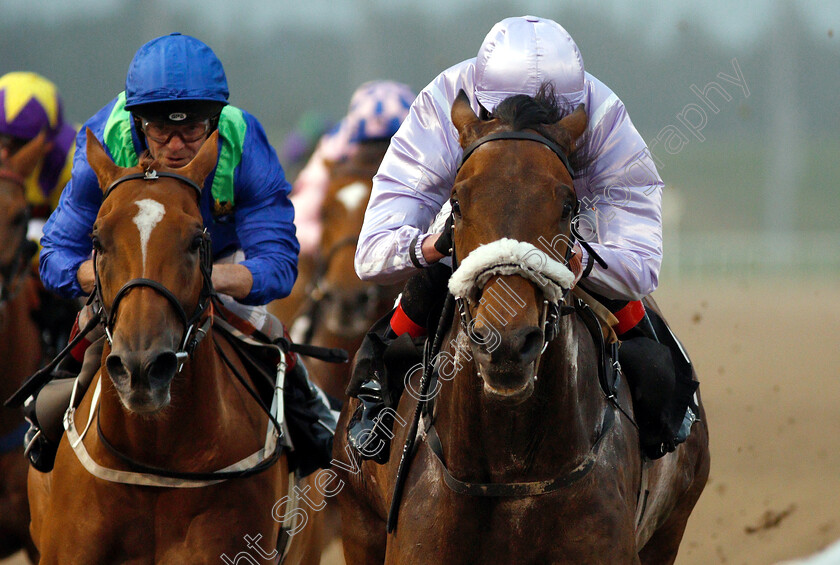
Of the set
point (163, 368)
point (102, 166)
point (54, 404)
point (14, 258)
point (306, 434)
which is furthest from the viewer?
point (14, 258)

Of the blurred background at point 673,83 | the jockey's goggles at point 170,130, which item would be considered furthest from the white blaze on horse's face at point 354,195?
the blurred background at point 673,83

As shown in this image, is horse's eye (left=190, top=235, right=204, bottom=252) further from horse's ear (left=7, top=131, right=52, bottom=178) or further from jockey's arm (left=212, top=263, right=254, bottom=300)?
horse's ear (left=7, top=131, right=52, bottom=178)

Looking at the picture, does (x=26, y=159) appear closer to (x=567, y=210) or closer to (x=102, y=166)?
(x=102, y=166)

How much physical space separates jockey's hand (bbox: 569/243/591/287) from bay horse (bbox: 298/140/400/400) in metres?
3.40

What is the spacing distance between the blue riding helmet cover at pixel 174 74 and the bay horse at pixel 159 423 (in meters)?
0.26

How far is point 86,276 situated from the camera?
384 cm

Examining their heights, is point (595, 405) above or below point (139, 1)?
above

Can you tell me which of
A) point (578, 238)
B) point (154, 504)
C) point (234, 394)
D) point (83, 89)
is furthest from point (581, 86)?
point (83, 89)

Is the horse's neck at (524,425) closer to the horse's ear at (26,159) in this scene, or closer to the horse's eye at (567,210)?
the horse's eye at (567,210)

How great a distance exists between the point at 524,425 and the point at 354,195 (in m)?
3.93

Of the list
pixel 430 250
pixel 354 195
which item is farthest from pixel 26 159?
pixel 430 250

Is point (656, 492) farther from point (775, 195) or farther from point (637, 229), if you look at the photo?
point (775, 195)

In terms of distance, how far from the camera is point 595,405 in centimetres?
339

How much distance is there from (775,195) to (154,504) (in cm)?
3122
